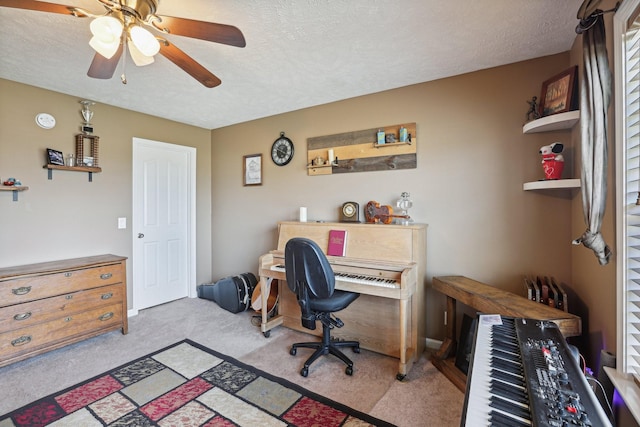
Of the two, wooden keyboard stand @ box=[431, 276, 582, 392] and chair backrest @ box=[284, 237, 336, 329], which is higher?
chair backrest @ box=[284, 237, 336, 329]

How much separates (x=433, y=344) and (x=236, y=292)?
2243 millimetres

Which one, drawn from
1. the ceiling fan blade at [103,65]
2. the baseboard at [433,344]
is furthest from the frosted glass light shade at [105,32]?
the baseboard at [433,344]

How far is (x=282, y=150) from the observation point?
143 inches

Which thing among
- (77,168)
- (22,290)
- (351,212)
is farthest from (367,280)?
(77,168)

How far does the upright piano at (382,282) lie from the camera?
235 centimetres

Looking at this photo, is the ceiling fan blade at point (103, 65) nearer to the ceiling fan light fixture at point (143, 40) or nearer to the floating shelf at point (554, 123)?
the ceiling fan light fixture at point (143, 40)

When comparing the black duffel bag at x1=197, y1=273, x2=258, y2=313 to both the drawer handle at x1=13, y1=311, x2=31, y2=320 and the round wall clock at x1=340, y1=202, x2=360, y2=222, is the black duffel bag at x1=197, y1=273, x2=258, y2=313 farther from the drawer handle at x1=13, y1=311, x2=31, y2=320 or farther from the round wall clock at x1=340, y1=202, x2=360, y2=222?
the drawer handle at x1=13, y1=311, x2=31, y2=320

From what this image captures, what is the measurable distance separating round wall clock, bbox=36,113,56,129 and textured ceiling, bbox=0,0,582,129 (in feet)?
0.90

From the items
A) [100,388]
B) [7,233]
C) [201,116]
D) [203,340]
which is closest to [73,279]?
[7,233]

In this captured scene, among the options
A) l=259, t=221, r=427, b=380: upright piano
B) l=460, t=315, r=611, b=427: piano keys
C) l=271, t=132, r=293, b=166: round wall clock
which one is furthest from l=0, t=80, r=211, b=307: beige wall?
l=460, t=315, r=611, b=427: piano keys

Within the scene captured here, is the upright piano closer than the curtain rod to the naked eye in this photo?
No

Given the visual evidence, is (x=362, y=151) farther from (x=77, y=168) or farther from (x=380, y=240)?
(x=77, y=168)

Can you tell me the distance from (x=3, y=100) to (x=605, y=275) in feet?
15.2

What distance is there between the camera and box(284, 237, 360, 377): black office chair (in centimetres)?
220
